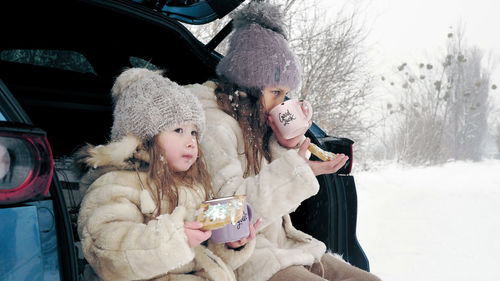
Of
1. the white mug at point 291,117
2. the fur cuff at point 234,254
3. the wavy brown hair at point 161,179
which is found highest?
the white mug at point 291,117

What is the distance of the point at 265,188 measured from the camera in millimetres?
1610

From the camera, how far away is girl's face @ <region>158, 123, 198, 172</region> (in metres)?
1.51

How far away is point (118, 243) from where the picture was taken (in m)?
1.20

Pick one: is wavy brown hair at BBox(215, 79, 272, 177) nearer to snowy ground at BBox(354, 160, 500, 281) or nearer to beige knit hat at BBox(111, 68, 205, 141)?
beige knit hat at BBox(111, 68, 205, 141)

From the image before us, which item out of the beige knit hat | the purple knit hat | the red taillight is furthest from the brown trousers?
the red taillight

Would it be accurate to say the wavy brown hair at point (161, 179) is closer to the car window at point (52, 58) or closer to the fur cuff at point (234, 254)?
the fur cuff at point (234, 254)

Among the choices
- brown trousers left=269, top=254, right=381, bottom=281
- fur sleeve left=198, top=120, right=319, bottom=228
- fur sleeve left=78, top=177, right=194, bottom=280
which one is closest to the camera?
fur sleeve left=78, top=177, right=194, bottom=280

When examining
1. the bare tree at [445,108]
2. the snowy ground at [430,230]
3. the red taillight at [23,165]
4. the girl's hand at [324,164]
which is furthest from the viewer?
the bare tree at [445,108]

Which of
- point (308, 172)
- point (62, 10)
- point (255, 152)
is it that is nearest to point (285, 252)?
point (308, 172)

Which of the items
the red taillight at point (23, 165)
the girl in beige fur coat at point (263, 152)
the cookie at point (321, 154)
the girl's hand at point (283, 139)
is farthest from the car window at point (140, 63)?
the red taillight at point (23, 165)

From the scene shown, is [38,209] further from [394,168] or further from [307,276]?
[394,168]

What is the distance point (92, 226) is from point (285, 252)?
2.67ft

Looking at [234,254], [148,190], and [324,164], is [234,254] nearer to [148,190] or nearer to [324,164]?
[148,190]

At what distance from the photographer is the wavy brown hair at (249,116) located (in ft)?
6.36
